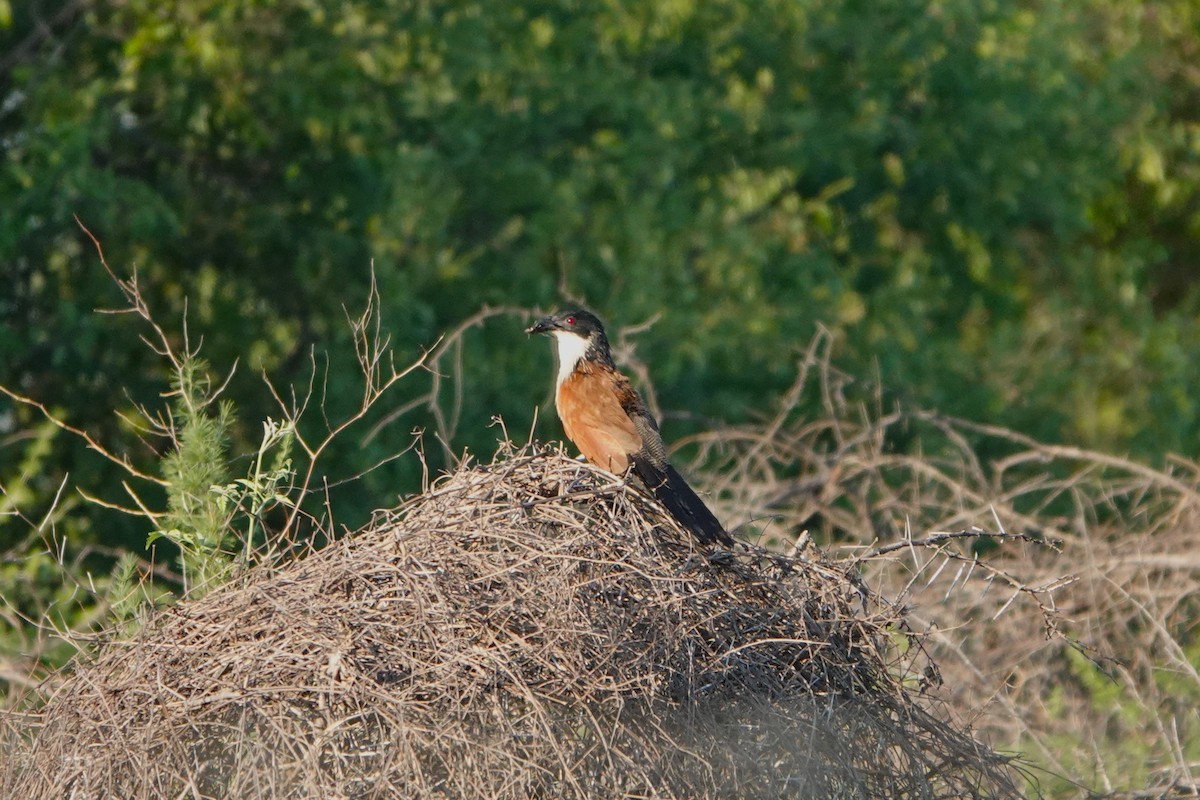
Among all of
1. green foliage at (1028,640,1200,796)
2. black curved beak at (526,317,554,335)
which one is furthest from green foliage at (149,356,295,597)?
green foliage at (1028,640,1200,796)

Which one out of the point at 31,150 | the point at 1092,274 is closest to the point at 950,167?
the point at 1092,274

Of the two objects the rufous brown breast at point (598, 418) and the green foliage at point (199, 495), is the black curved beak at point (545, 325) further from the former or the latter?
the green foliage at point (199, 495)

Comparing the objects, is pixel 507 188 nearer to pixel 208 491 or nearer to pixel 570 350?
pixel 570 350

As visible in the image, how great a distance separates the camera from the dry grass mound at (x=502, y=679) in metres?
3.46

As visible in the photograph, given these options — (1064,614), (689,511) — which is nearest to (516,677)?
(689,511)

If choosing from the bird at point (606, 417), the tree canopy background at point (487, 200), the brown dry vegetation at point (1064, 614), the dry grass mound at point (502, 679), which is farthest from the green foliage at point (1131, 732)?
the dry grass mound at point (502, 679)

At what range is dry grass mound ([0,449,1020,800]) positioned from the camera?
3.46 meters

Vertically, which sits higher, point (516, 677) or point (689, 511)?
point (516, 677)

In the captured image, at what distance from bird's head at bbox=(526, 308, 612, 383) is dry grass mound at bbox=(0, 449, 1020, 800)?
172cm

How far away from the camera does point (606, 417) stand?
204 inches

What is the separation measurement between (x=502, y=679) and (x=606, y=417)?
1.80m

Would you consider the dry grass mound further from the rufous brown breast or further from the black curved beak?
the black curved beak

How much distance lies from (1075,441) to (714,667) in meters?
10.6

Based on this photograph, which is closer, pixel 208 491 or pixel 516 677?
pixel 516 677
